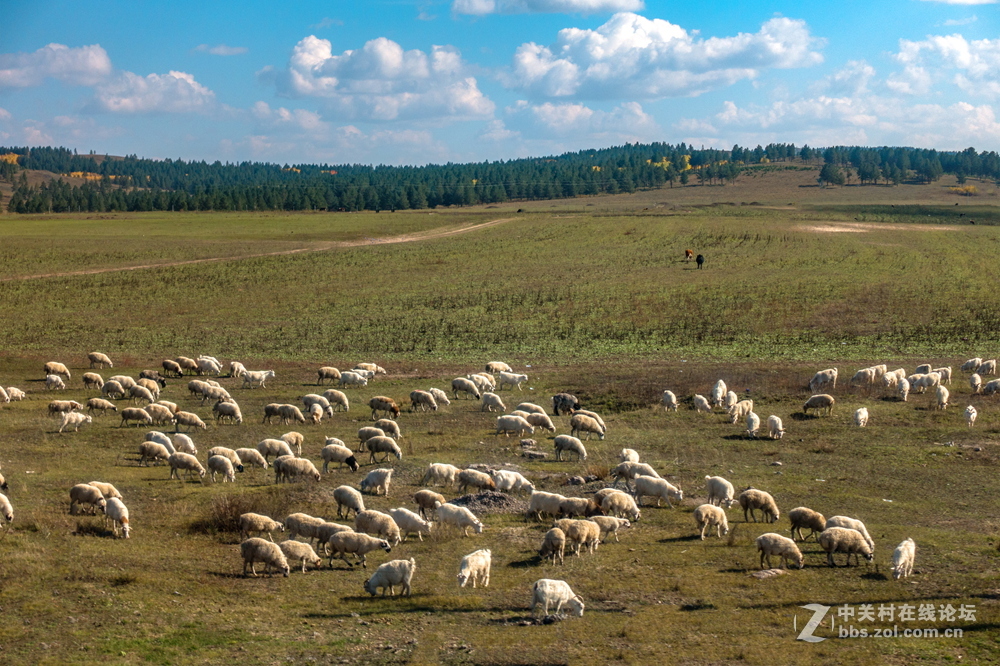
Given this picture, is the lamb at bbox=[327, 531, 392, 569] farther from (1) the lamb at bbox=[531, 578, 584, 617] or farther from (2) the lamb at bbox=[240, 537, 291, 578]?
(1) the lamb at bbox=[531, 578, 584, 617]

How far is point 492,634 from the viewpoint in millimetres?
12031

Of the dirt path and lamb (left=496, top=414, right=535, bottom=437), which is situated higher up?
the dirt path

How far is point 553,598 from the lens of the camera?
1255 centimetres

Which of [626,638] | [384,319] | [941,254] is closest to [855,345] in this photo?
[384,319]

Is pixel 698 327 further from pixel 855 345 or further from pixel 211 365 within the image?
pixel 211 365

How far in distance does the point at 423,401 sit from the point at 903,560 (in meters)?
17.7

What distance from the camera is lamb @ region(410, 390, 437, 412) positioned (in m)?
28.8

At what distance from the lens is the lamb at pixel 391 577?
1339 cm

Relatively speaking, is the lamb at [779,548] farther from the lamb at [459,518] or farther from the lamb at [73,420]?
the lamb at [73,420]

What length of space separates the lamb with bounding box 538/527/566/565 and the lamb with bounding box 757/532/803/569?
11.1ft

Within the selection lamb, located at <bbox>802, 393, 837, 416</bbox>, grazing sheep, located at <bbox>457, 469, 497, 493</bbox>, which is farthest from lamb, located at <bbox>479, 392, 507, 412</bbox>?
lamb, located at <bbox>802, 393, 837, 416</bbox>

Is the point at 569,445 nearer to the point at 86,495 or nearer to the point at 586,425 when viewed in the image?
Answer: the point at 586,425

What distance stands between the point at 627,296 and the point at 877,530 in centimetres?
4236

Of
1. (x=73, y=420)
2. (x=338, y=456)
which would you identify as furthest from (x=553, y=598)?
(x=73, y=420)
